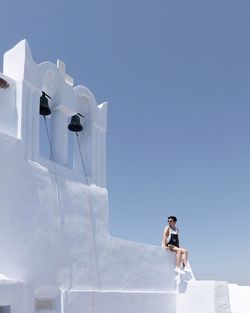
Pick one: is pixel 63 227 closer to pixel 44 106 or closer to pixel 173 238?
pixel 44 106

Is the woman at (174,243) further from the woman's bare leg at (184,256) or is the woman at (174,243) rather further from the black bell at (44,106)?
the black bell at (44,106)

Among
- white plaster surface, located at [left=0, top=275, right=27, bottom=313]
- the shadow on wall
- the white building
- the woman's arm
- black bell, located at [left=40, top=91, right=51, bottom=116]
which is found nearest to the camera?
white plaster surface, located at [left=0, top=275, right=27, bottom=313]

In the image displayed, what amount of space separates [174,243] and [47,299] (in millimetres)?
3820

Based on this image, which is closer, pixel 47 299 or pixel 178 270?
pixel 47 299

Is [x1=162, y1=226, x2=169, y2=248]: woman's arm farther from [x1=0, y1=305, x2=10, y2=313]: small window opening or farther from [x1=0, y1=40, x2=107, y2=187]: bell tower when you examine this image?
[x1=0, y1=305, x2=10, y2=313]: small window opening

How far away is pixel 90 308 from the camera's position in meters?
7.42

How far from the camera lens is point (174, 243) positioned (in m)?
9.78

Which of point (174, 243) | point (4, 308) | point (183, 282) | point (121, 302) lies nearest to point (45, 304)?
point (4, 308)

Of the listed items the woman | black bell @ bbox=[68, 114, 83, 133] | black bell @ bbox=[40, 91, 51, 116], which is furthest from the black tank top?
black bell @ bbox=[40, 91, 51, 116]

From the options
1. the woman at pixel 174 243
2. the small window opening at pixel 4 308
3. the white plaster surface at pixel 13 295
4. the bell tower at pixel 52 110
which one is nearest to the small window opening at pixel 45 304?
the white plaster surface at pixel 13 295

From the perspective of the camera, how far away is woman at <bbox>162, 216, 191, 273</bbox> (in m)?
9.59

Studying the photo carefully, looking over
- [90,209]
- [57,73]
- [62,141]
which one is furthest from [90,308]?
[57,73]

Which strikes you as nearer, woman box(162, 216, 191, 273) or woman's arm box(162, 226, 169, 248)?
woman box(162, 216, 191, 273)

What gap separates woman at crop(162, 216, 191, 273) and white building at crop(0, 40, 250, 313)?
159 millimetres
